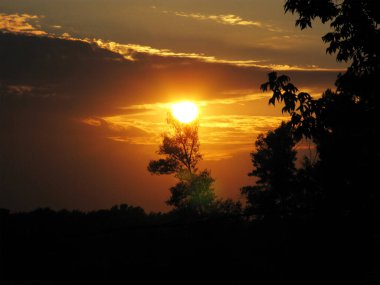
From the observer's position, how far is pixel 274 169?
70.2 meters

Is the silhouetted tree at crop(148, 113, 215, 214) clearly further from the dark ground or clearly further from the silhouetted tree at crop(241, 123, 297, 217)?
the dark ground

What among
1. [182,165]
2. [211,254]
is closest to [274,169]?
[182,165]

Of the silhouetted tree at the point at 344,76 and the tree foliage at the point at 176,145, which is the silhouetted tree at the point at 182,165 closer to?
the tree foliage at the point at 176,145

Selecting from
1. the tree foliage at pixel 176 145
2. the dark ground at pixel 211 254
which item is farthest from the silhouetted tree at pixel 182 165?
the dark ground at pixel 211 254

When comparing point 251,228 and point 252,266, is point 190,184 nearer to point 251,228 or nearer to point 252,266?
point 251,228

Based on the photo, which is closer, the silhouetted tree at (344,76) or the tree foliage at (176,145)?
the silhouetted tree at (344,76)

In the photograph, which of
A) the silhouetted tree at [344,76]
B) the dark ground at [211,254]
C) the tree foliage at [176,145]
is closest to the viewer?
the silhouetted tree at [344,76]

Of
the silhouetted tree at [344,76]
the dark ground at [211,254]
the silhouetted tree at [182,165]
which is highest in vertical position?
the silhouetted tree at [182,165]

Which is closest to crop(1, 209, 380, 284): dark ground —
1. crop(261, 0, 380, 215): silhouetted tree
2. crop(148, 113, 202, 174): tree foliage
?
crop(261, 0, 380, 215): silhouetted tree

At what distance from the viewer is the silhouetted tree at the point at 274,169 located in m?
68.9

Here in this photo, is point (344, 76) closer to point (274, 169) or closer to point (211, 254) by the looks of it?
point (211, 254)

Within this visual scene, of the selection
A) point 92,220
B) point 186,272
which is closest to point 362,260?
point 186,272

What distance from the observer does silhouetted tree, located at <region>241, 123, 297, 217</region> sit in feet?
226

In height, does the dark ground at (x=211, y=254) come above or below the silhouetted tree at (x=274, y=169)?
below
